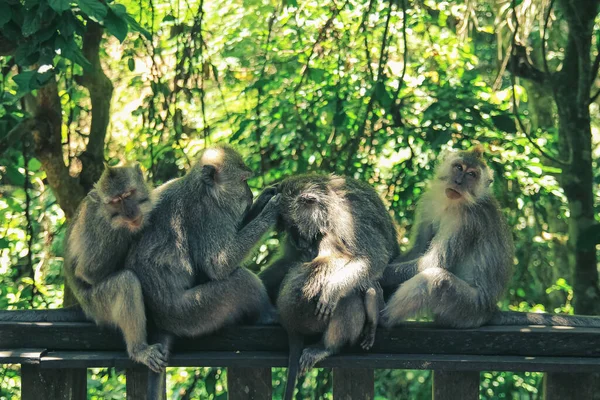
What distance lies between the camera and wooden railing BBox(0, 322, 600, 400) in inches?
131

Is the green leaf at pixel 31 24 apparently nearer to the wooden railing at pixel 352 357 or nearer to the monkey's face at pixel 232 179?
the monkey's face at pixel 232 179

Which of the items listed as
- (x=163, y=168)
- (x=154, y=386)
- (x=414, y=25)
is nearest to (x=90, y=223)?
(x=154, y=386)

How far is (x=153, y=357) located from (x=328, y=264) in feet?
3.02

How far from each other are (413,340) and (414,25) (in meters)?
4.05

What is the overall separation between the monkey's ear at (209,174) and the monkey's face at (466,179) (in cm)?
125

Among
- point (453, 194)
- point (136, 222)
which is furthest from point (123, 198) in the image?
point (453, 194)

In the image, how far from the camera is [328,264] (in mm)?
3654

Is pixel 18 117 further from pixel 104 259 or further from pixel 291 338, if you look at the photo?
pixel 291 338

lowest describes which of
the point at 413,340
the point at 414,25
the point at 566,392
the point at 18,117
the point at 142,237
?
the point at 566,392

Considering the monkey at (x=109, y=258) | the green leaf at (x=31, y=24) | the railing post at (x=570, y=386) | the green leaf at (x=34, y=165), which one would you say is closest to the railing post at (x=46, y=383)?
the monkey at (x=109, y=258)

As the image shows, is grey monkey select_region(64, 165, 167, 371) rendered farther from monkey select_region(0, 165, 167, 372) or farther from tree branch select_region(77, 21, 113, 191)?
tree branch select_region(77, 21, 113, 191)

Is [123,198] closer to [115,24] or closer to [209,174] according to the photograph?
[209,174]

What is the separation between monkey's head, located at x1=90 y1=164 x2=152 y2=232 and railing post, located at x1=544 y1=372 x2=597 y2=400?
6.74ft

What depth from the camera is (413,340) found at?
11.3 feet
